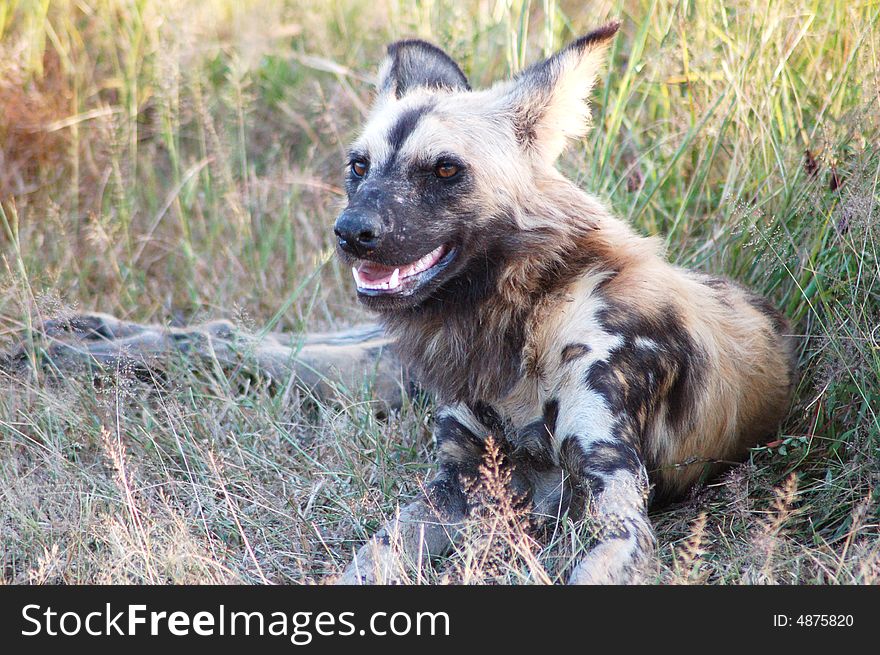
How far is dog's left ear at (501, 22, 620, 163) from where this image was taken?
3277 millimetres

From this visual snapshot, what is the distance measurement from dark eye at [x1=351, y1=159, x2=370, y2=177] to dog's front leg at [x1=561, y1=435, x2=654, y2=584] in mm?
1102

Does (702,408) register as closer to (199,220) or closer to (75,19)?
(199,220)

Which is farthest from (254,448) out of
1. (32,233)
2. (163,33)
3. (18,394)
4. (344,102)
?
(163,33)

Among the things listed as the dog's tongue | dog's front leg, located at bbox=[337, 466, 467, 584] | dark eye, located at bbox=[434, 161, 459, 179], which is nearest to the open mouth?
the dog's tongue

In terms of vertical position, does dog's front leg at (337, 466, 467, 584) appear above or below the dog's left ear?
below

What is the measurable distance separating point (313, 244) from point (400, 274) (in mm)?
2236

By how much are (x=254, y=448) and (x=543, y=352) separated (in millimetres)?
1159

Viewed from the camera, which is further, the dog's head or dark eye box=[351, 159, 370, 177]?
dark eye box=[351, 159, 370, 177]

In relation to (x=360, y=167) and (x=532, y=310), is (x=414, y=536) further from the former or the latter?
(x=360, y=167)

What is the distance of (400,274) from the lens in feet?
10.2

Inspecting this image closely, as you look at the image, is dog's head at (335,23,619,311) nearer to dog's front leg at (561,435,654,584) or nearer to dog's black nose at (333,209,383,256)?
dog's black nose at (333,209,383,256)

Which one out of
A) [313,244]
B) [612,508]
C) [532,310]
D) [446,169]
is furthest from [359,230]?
[313,244]

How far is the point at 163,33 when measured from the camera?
19.0 feet

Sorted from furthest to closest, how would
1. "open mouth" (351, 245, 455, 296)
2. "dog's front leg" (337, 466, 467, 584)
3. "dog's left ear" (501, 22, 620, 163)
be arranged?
"dog's left ear" (501, 22, 620, 163), "open mouth" (351, 245, 455, 296), "dog's front leg" (337, 466, 467, 584)
